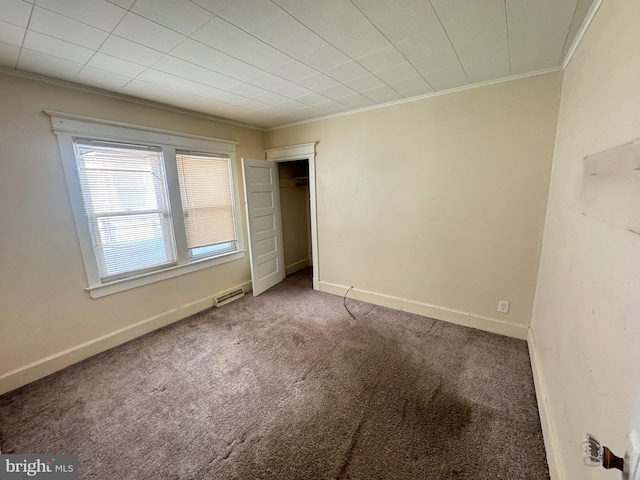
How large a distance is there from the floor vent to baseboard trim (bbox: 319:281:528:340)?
131 cm

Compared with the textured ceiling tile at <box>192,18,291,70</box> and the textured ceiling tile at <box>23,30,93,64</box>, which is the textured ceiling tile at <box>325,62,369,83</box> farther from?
the textured ceiling tile at <box>23,30,93,64</box>

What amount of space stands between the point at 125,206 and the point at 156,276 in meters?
0.79

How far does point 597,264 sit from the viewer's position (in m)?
1.05

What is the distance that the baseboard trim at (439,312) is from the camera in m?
2.49

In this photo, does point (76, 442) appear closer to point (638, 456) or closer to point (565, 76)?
point (638, 456)

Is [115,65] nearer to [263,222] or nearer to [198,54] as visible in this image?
[198,54]

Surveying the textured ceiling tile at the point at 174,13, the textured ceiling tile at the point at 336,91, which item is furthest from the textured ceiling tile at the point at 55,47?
the textured ceiling tile at the point at 336,91

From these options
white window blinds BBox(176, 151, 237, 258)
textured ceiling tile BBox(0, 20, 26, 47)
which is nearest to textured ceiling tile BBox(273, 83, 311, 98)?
white window blinds BBox(176, 151, 237, 258)

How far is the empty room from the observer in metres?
1.27

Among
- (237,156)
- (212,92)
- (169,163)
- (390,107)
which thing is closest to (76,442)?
(169,163)

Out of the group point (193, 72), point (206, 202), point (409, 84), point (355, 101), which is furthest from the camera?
point (206, 202)

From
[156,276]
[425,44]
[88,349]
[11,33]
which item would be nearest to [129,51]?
[11,33]

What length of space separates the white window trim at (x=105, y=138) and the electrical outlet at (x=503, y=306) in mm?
3305

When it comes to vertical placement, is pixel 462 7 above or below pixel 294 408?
above
